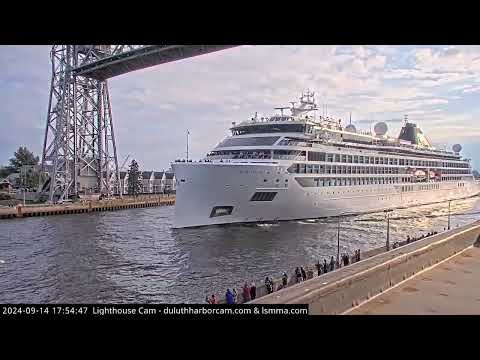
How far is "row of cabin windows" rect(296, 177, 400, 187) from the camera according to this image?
20.6m

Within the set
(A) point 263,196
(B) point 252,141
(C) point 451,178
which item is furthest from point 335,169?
(C) point 451,178

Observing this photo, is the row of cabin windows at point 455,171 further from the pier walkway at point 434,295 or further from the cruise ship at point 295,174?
the pier walkway at point 434,295

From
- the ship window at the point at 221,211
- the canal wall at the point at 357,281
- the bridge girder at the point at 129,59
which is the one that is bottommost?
the canal wall at the point at 357,281

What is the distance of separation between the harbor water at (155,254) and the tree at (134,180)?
23.8m

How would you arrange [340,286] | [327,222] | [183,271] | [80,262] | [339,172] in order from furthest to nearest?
[339,172] → [327,222] → [80,262] → [183,271] → [340,286]

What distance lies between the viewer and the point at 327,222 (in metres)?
21.0

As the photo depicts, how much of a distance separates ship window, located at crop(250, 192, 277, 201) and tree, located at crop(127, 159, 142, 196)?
30498 mm

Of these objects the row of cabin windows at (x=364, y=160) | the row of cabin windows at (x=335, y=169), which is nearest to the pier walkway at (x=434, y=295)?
the row of cabin windows at (x=335, y=169)

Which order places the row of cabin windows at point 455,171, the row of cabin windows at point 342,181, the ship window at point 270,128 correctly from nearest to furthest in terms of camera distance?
1. the row of cabin windows at point 342,181
2. the ship window at point 270,128
3. the row of cabin windows at point 455,171

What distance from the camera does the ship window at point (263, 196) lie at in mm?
18469
